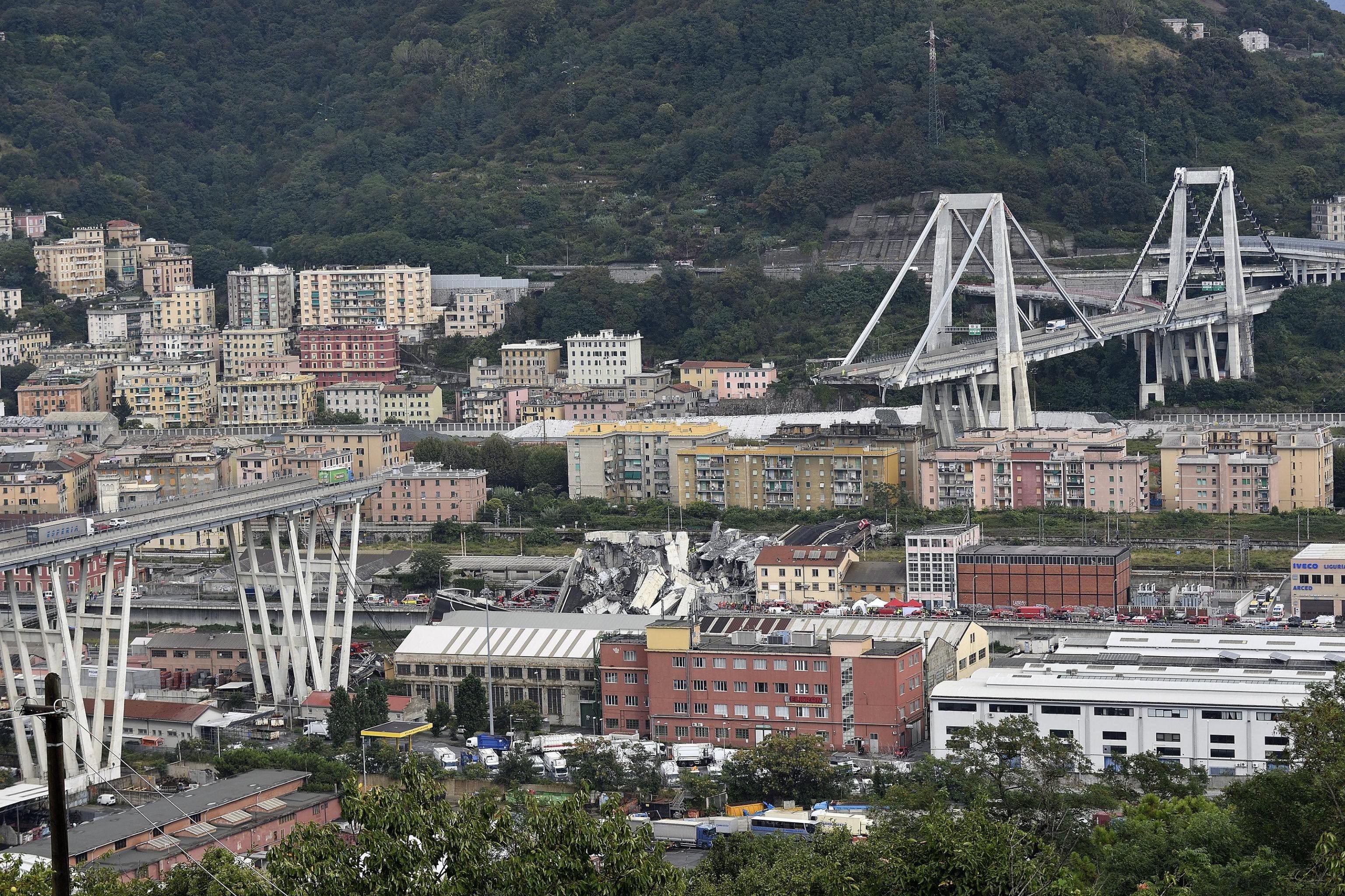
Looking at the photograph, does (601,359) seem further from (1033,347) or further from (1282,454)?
(1282,454)

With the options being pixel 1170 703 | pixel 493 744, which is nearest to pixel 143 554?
pixel 493 744

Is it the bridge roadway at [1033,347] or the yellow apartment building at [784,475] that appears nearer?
the yellow apartment building at [784,475]

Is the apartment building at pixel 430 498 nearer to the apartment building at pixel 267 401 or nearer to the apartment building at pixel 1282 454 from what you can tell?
the apartment building at pixel 267 401

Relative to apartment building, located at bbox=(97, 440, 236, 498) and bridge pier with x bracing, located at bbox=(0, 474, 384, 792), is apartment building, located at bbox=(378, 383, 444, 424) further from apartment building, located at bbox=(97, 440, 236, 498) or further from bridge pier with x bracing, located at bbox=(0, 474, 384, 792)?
bridge pier with x bracing, located at bbox=(0, 474, 384, 792)

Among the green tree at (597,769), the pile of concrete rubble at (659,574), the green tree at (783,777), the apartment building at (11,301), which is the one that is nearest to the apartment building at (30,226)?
the apartment building at (11,301)

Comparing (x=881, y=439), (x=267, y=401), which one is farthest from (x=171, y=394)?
(x=881, y=439)

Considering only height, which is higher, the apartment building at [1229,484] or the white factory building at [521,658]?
the apartment building at [1229,484]
